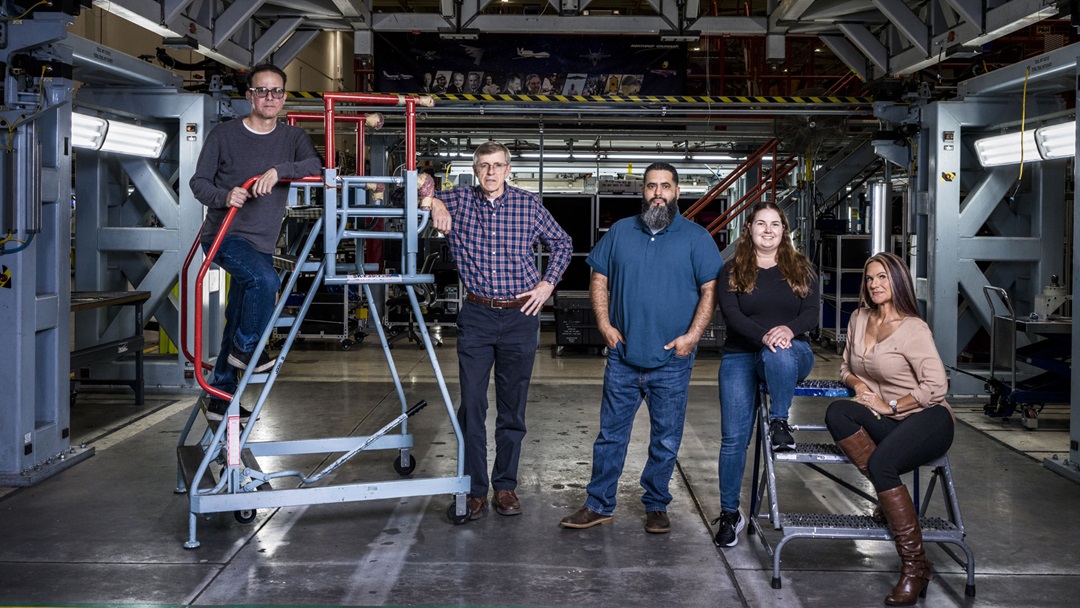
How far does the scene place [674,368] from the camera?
503 cm

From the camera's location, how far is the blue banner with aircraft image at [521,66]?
36.6ft

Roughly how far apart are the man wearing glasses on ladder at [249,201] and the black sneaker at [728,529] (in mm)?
2432

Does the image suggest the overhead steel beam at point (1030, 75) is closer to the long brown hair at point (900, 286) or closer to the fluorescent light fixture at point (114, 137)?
the long brown hair at point (900, 286)

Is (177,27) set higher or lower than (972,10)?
lower

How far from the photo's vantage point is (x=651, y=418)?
5.09 meters

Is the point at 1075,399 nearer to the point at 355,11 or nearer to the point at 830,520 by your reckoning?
Answer: the point at 830,520

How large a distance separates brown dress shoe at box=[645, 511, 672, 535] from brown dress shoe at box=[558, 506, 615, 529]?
213 mm

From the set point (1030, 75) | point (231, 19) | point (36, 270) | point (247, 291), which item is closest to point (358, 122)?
point (247, 291)

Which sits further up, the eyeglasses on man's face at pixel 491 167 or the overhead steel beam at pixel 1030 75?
the overhead steel beam at pixel 1030 75

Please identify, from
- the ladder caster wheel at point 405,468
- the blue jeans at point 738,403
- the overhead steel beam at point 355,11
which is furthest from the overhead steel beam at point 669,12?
the blue jeans at point 738,403

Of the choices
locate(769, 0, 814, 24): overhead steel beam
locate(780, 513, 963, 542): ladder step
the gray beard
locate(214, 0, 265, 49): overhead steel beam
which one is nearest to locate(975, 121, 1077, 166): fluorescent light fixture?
locate(769, 0, 814, 24): overhead steel beam

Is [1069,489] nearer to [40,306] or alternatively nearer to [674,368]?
[674,368]

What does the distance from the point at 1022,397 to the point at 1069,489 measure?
2006 millimetres

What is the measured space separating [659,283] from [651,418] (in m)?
0.69
